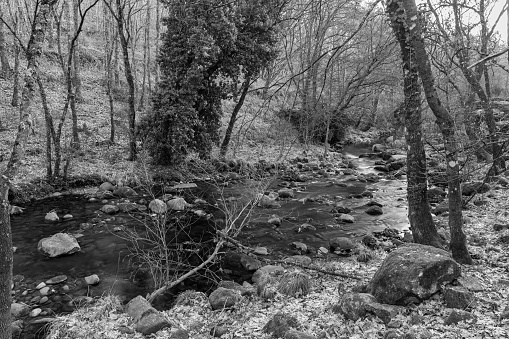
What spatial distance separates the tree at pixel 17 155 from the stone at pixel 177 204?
8.29 meters

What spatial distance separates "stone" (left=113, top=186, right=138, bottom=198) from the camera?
1321 centimetres

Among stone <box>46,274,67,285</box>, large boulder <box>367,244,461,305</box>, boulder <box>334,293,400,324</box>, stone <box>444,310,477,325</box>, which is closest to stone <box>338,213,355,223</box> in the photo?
large boulder <box>367,244,461,305</box>

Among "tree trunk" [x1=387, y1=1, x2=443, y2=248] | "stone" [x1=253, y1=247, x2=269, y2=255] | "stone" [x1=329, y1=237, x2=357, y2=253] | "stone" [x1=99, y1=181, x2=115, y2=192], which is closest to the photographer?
"tree trunk" [x1=387, y1=1, x2=443, y2=248]

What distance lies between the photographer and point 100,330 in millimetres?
5254

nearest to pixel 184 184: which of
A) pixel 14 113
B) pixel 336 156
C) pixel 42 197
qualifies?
pixel 42 197

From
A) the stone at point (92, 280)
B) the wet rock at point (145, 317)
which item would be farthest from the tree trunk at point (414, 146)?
the stone at point (92, 280)

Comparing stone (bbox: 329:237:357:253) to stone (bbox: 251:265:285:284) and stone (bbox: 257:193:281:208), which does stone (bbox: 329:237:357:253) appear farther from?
stone (bbox: 257:193:281:208)

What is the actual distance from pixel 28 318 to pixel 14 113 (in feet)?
47.2

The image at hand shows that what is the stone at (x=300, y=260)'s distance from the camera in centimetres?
772

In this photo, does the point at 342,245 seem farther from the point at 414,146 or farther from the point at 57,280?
the point at 57,280

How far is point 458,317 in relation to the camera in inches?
164

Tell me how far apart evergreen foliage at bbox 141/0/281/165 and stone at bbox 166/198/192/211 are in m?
4.22

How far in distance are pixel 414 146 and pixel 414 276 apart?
2.56 m

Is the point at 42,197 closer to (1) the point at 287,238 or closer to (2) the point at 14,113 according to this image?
(2) the point at 14,113
